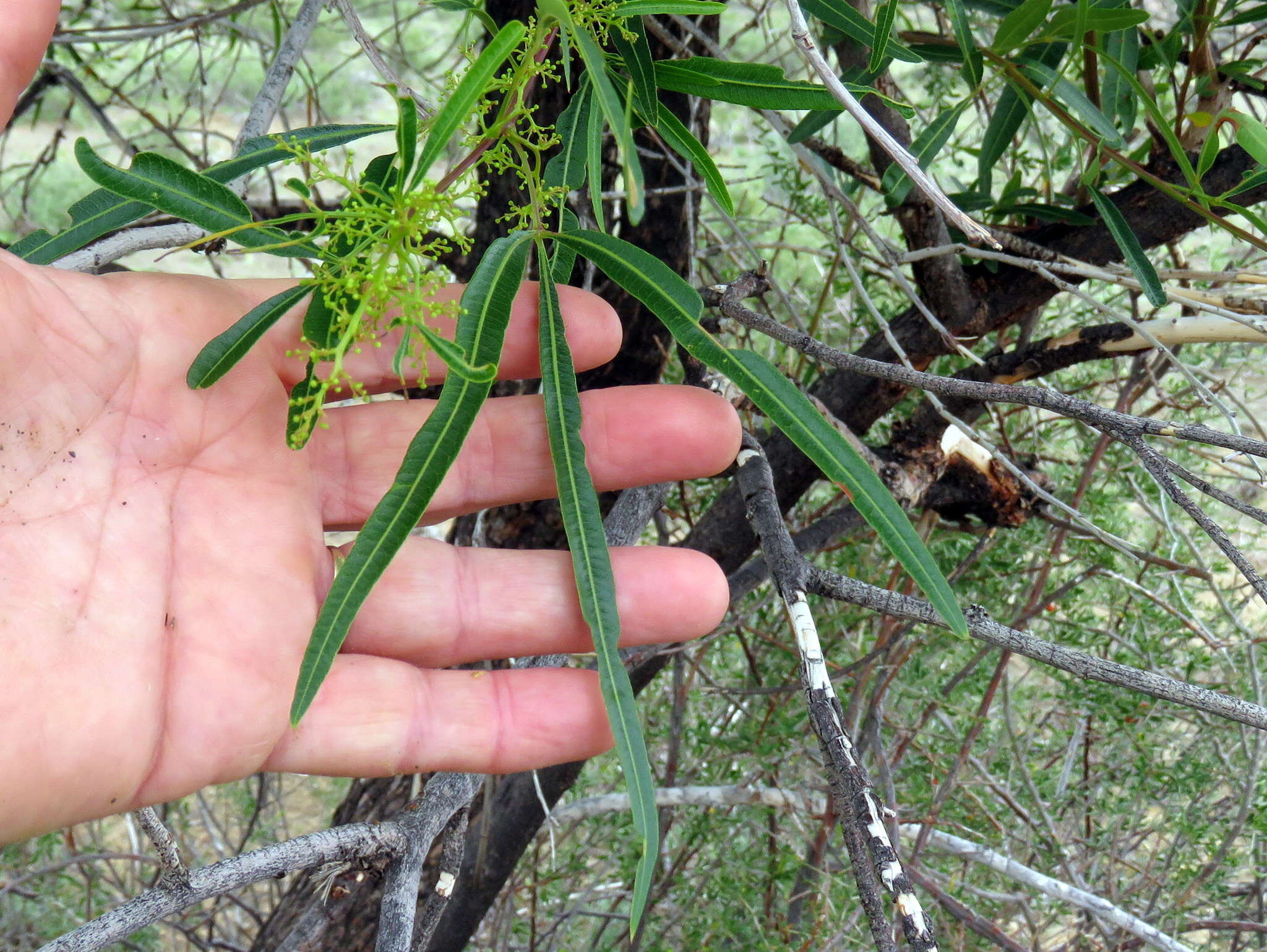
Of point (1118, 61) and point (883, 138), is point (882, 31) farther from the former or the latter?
point (1118, 61)

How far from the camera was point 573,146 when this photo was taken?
738 millimetres

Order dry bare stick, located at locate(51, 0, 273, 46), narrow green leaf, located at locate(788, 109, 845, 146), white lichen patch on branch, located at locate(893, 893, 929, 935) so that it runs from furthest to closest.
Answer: dry bare stick, located at locate(51, 0, 273, 46)
narrow green leaf, located at locate(788, 109, 845, 146)
white lichen patch on branch, located at locate(893, 893, 929, 935)

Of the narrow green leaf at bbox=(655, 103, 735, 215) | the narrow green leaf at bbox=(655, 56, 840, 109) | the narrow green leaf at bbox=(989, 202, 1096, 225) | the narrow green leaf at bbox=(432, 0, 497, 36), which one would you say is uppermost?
the narrow green leaf at bbox=(432, 0, 497, 36)

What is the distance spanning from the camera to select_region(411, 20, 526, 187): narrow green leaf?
1.86 ft

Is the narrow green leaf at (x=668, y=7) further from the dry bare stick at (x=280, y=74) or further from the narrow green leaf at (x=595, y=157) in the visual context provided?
the dry bare stick at (x=280, y=74)

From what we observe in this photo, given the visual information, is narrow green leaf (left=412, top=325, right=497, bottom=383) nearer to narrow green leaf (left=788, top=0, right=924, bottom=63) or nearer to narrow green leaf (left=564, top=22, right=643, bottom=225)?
narrow green leaf (left=564, top=22, right=643, bottom=225)

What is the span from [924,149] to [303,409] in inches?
27.7

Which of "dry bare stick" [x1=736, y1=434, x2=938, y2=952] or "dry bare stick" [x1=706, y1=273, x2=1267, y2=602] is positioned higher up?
"dry bare stick" [x1=706, y1=273, x2=1267, y2=602]

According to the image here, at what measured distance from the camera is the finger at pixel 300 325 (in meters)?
0.86

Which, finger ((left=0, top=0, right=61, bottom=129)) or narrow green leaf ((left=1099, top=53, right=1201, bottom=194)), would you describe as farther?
narrow green leaf ((left=1099, top=53, right=1201, bottom=194))

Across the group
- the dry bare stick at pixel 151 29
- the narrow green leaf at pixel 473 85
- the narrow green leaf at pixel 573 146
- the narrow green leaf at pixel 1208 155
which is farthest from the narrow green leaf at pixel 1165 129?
the dry bare stick at pixel 151 29

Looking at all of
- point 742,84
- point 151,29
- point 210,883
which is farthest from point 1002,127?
point 151,29

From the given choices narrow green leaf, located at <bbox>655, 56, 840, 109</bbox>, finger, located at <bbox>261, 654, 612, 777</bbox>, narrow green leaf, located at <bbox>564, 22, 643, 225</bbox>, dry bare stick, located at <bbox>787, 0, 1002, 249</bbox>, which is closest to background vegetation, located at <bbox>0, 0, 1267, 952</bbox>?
finger, located at <bbox>261, 654, 612, 777</bbox>

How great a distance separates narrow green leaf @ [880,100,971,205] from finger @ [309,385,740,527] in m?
0.30
